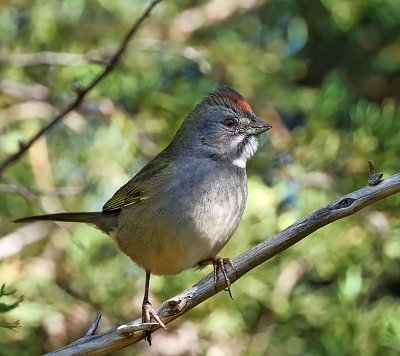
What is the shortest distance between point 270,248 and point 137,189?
5.02 feet

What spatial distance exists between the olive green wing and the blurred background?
331mm

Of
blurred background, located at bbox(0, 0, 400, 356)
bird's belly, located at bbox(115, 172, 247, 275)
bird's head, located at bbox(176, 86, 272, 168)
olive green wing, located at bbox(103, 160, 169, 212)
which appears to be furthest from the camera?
blurred background, located at bbox(0, 0, 400, 356)

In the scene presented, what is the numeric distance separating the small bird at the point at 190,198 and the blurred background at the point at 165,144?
0.41 meters

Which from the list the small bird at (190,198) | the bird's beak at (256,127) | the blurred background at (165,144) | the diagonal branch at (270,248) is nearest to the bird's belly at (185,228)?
the small bird at (190,198)

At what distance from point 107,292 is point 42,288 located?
41 centimetres

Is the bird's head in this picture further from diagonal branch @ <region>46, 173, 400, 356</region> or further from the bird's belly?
diagonal branch @ <region>46, 173, 400, 356</region>

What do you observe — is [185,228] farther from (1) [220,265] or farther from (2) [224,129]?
(2) [224,129]

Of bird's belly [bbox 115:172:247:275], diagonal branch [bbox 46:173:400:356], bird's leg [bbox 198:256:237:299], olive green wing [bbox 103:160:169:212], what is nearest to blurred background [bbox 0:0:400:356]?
olive green wing [bbox 103:160:169:212]

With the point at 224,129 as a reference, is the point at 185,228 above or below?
below

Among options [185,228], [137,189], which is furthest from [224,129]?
[185,228]

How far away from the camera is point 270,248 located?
3.35 metres

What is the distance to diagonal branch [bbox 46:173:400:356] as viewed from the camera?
10.8ft

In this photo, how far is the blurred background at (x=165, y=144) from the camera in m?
5.02

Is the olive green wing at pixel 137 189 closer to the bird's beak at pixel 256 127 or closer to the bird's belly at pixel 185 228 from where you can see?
the bird's belly at pixel 185 228
